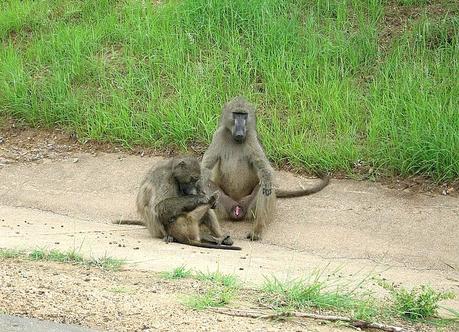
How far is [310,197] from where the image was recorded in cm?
948

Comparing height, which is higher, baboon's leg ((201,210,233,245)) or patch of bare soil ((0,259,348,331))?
patch of bare soil ((0,259,348,331))

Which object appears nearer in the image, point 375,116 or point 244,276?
point 244,276

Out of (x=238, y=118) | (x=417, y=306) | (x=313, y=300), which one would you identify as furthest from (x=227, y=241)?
(x=417, y=306)

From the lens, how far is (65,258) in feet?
20.7

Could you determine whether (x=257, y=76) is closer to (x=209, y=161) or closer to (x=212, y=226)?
(x=209, y=161)

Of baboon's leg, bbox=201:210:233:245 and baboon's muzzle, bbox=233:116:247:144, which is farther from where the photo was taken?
baboon's muzzle, bbox=233:116:247:144

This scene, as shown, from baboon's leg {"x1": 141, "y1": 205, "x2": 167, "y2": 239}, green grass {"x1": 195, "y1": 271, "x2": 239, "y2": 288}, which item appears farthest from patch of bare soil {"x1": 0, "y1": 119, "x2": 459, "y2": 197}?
green grass {"x1": 195, "y1": 271, "x2": 239, "y2": 288}

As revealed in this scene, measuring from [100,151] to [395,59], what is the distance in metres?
3.73

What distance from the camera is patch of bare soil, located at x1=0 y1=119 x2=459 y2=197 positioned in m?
9.77

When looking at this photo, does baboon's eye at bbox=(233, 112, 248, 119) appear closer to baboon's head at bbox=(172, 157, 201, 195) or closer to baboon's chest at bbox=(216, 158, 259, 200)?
baboon's chest at bbox=(216, 158, 259, 200)

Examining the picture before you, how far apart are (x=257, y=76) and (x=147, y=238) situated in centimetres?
391

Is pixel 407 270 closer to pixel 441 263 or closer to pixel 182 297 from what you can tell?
pixel 441 263

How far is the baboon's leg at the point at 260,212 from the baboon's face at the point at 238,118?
59 centimetres

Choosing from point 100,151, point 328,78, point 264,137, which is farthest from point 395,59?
point 100,151
